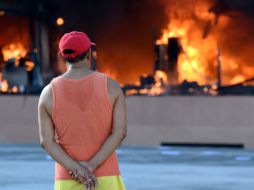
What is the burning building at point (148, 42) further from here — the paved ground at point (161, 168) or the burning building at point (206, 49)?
the paved ground at point (161, 168)

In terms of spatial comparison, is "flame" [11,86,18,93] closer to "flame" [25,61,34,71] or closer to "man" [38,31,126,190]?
"flame" [25,61,34,71]

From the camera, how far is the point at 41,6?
1944 centimetres

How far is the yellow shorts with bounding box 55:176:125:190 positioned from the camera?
5.68 meters

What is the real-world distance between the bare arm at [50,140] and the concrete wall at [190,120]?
12091 millimetres

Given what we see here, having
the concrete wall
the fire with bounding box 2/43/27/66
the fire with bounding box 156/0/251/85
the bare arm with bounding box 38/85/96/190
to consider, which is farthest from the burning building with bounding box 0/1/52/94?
the bare arm with bounding box 38/85/96/190

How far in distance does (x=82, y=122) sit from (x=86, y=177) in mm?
322

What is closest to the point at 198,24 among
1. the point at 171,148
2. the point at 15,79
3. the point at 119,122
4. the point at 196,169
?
the point at 171,148

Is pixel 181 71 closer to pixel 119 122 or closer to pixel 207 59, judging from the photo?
pixel 207 59

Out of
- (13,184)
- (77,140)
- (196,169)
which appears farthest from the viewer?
(196,169)

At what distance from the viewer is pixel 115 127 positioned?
5777mm

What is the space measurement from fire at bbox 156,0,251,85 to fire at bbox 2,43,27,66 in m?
2.92

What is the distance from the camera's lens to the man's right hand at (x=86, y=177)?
5.60 m

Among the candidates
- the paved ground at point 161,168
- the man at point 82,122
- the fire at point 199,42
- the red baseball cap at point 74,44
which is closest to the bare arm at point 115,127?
the man at point 82,122

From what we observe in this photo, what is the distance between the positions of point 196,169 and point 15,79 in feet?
21.0
